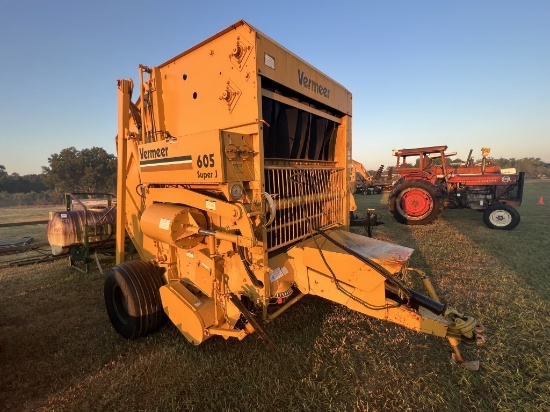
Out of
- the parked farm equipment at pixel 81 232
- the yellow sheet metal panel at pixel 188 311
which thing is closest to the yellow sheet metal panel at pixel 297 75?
the yellow sheet metal panel at pixel 188 311

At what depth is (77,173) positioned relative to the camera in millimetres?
36344

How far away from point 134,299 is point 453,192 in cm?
1214

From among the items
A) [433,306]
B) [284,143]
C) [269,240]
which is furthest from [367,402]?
[284,143]

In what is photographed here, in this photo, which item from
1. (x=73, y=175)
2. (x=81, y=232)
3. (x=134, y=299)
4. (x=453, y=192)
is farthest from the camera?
(x=73, y=175)

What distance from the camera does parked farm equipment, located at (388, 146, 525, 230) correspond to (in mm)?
9500

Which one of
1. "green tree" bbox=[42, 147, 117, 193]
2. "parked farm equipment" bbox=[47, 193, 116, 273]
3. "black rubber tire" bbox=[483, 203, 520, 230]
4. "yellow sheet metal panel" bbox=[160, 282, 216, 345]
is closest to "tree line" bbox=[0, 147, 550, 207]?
"green tree" bbox=[42, 147, 117, 193]

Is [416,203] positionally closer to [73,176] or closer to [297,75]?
[297,75]

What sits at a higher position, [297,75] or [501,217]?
[297,75]

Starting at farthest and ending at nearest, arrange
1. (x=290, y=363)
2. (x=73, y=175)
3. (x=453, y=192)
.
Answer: (x=73, y=175)
(x=453, y=192)
(x=290, y=363)

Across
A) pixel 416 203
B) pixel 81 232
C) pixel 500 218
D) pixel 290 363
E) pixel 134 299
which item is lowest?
pixel 290 363

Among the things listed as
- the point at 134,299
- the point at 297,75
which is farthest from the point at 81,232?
the point at 297,75

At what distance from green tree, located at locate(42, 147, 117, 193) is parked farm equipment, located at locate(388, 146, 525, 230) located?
36042 millimetres

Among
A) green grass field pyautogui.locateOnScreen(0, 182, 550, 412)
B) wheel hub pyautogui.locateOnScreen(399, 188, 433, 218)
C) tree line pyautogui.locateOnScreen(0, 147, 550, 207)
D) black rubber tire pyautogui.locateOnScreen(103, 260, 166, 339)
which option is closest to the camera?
green grass field pyautogui.locateOnScreen(0, 182, 550, 412)

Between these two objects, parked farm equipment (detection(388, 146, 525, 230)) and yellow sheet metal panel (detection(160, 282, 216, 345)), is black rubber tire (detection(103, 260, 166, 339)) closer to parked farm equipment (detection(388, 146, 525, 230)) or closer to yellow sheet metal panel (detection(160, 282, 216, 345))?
yellow sheet metal panel (detection(160, 282, 216, 345))
